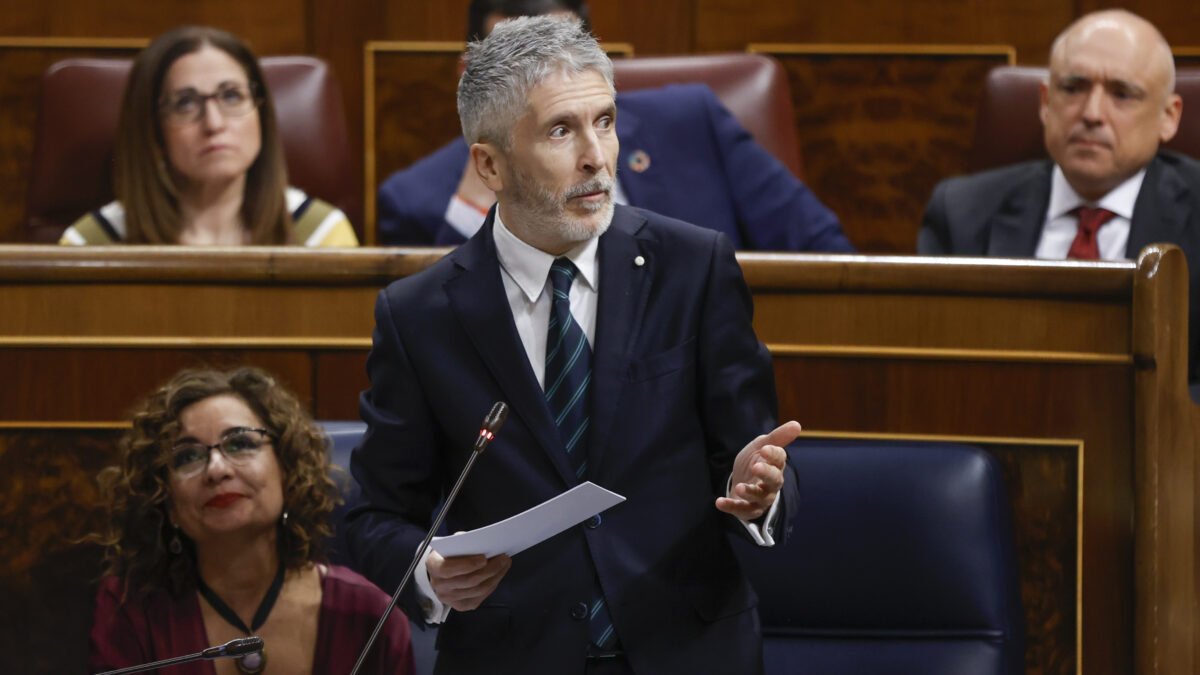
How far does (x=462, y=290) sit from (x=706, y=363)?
0.13 metres

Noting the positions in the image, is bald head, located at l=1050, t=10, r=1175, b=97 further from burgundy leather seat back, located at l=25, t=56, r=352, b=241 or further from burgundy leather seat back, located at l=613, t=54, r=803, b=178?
burgundy leather seat back, located at l=25, t=56, r=352, b=241

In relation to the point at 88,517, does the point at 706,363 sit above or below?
above

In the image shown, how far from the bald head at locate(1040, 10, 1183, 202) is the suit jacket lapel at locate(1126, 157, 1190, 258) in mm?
33

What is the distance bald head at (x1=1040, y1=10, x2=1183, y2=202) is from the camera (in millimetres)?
1351

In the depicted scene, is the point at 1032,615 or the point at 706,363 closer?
the point at 706,363

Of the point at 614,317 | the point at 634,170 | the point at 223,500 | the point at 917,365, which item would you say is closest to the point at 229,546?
the point at 223,500

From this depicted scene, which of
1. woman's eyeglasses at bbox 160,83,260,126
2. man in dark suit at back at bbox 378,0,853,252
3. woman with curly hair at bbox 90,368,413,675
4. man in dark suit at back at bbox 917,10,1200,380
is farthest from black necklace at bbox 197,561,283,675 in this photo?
man in dark suit at back at bbox 917,10,1200,380

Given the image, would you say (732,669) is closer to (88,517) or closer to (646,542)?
(646,542)

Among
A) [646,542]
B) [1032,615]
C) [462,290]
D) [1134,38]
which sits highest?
[1134,38]

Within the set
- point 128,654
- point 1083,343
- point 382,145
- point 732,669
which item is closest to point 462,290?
point 732,669

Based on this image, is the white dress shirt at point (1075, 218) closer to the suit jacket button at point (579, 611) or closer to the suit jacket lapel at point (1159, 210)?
the suit jacket lapel at point (1159, 210)

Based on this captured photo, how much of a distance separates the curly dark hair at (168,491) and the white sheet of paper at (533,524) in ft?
1.12

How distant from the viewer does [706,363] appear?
0.71 m

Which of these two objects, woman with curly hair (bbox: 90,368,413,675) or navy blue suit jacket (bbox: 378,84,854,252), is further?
navy blue suit jacket (bbox: 378,84,854,252)
